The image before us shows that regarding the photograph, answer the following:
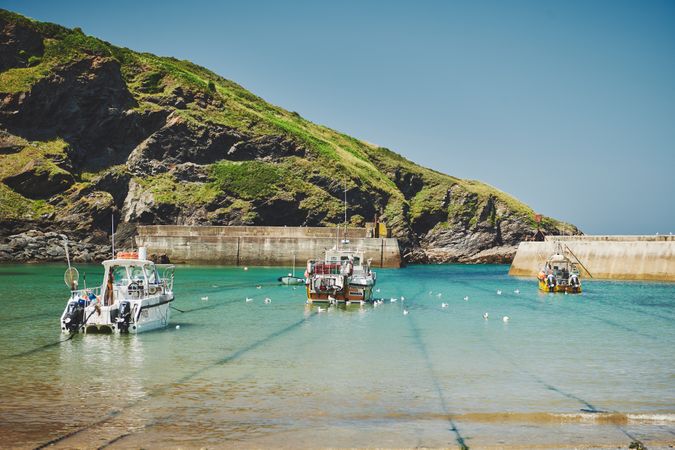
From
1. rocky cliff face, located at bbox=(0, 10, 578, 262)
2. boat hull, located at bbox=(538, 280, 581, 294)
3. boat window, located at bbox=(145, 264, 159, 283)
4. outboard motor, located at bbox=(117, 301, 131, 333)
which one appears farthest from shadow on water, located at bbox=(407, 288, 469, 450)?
rocky cliff face, located at bbox=(0, 10, 578, 262)

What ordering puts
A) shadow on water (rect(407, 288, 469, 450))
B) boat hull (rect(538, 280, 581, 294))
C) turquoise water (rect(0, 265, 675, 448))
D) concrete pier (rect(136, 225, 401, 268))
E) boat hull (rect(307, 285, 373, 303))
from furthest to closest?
concrete pier (rect(136, 225, 401, 268)) < boat hull (rect(538, 280, 581, 294)) < boat hull (rect(307, 285, 373, 303)) < turquoise water (rect(0, 265, 675, 448)) < shadow on water (rect(407, 288, 469, 450))

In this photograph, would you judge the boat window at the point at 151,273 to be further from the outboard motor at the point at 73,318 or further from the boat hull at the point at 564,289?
the boat hull at the point at 564,289

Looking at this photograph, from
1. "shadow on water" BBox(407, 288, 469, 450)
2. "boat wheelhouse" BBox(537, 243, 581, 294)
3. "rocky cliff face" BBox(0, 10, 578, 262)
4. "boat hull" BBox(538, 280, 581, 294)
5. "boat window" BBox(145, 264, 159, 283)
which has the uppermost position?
"rocky cliff face" BBox(0, 10, 578, 262)

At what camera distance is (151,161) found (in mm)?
110688

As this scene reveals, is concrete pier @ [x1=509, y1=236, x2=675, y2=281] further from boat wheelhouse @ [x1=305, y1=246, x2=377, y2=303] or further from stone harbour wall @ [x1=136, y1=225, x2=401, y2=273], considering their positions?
boat wheelhouse @ [x1=305, y1=246, x2=377, y2=303]

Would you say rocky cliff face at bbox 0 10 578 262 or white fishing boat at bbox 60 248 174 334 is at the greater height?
rocky cliff face at bbox 0 10 578 262

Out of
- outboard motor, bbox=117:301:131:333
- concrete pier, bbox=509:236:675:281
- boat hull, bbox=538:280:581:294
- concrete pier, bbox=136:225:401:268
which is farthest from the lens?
concrete pier, bbox=136:225:401:268

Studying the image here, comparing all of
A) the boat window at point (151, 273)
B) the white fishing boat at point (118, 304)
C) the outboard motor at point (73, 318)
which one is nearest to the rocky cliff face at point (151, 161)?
the boat window at point (151, 273)

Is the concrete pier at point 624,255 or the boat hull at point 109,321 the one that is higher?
the concrete pier at point 624,255

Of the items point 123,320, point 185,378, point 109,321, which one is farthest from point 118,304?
point 185,378

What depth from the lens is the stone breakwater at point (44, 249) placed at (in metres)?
88.0

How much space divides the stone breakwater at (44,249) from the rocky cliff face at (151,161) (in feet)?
3.29

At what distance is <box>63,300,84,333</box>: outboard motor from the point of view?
26.3 meters

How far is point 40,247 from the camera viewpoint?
9056 centimetres
